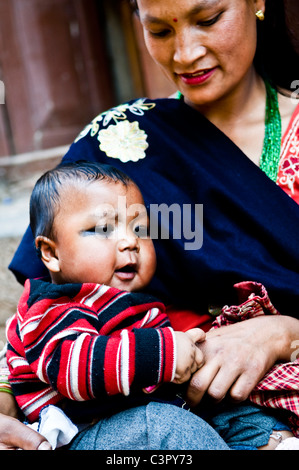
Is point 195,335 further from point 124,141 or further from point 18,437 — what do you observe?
point 124,141

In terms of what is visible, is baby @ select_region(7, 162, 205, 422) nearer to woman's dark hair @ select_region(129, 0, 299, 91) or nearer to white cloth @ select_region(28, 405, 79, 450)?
white cloth @ select_region(28, 405, 79, 450)

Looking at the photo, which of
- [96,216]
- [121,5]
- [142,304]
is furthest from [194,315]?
[121,5]

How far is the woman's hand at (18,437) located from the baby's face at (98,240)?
36 centimetres

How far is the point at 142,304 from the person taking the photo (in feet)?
4.59

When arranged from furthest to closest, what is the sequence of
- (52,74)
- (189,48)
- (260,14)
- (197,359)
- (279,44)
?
(52,74), (279,44), (260,14), (189,48), (197,359)

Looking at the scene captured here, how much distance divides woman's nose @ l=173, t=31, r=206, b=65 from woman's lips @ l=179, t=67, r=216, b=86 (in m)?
0.06

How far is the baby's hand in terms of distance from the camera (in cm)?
123

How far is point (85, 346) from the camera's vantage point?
121 centimetres

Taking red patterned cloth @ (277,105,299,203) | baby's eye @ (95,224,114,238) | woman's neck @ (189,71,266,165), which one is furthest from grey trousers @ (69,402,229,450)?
woman's neck @ (189,71,266,165)

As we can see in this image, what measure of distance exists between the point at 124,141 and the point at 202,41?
39 centimetres

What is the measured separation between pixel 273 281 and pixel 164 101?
732 millimetres

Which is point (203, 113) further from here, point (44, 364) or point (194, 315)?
point (44, 364)

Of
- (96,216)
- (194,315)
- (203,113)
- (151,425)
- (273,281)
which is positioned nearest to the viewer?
(151,425)

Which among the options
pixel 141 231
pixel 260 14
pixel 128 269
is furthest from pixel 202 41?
pixel 128 269
